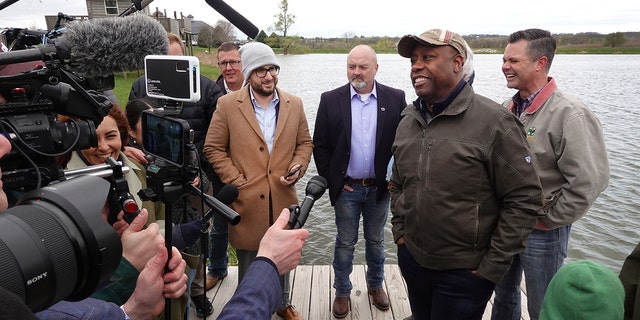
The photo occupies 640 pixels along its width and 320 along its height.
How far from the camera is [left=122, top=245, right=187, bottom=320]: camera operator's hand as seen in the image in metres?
1.33

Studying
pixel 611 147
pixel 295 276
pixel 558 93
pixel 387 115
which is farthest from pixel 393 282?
pixel 611 147

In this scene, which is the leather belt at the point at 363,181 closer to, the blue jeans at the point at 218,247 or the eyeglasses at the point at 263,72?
the eyeglasses at the point at 263,72

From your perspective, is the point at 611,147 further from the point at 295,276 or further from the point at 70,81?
the point at 70,81

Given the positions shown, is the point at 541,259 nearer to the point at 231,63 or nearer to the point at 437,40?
the point at 437,40

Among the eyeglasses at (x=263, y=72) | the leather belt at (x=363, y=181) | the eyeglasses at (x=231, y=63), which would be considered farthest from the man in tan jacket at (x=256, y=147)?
the eyeglasses at (x=231, y=63)

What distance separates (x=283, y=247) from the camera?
1.27 m

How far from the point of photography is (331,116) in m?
3.25

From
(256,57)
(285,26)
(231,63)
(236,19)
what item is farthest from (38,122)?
(285,26)

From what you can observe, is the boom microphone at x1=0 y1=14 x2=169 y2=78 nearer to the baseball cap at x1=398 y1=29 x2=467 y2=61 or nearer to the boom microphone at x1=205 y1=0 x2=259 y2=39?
the boom microphone at x1=205 y1=0 x2=259 y2=39

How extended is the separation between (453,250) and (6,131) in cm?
189

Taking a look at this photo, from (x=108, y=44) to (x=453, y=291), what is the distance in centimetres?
192

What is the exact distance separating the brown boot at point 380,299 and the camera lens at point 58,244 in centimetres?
259

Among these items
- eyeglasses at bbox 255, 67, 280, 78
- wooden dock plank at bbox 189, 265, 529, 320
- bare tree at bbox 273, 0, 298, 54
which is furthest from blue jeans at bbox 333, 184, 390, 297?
bare tree at bbox 273, 0, 298, 54

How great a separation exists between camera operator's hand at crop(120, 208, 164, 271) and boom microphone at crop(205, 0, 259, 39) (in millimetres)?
767
